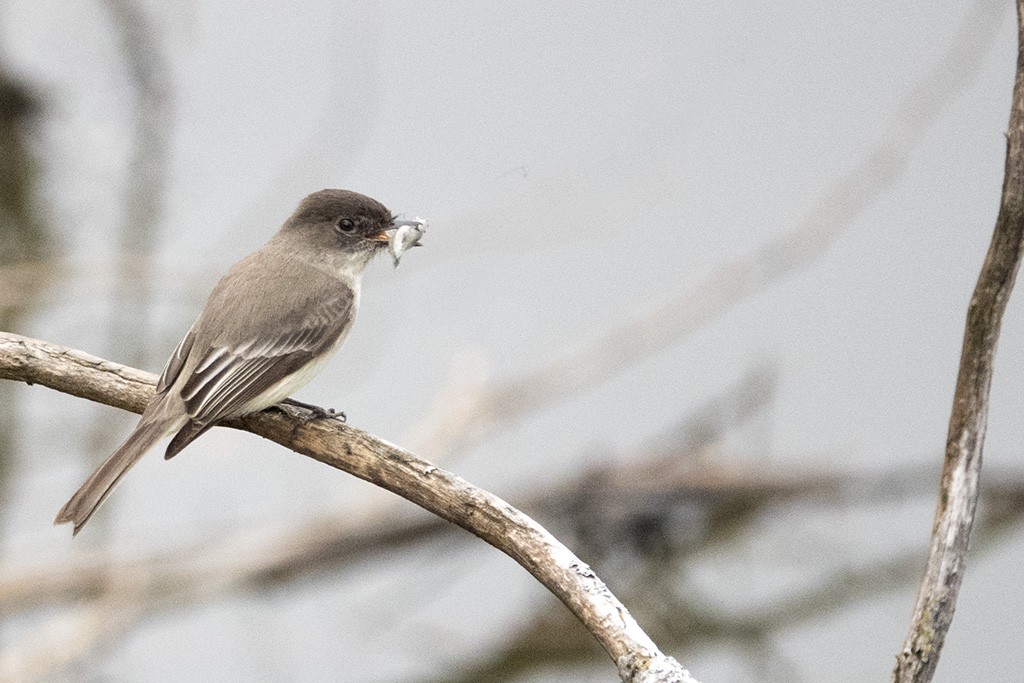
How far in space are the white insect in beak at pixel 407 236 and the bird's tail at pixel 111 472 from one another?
67cm

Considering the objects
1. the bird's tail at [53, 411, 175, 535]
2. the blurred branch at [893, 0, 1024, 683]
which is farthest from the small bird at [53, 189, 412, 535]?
the blurred branch at [893, 0, 1024, 683]

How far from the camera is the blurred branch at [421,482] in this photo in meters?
1.64

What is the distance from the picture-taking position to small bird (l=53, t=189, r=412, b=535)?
2199 mm

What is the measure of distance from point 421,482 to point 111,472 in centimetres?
69

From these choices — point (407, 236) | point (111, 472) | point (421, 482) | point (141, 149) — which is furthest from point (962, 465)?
point (141, 149)

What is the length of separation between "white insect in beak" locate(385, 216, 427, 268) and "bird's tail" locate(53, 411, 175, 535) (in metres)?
0.67

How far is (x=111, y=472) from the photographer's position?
6.97ft

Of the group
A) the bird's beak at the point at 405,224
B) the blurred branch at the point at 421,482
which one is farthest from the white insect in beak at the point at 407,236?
the blurred branch at the point at 421,482

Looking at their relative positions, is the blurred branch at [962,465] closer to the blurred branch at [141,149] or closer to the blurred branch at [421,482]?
the blurred branch at [421,482]

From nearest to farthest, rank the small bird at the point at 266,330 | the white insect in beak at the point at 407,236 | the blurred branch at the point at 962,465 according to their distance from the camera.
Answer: the blurred branch at the point at 962,465, the small bird at the point at 266,330, the white insect in beak at the point at 407,236

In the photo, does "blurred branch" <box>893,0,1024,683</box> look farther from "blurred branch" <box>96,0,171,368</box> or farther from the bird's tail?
"blurred branch" <box>96,0,171,368</box>

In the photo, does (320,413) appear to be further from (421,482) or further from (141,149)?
(141,149)

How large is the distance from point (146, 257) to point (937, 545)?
3728 millimetres

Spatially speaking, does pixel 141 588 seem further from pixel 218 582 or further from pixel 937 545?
pixel 937 545
